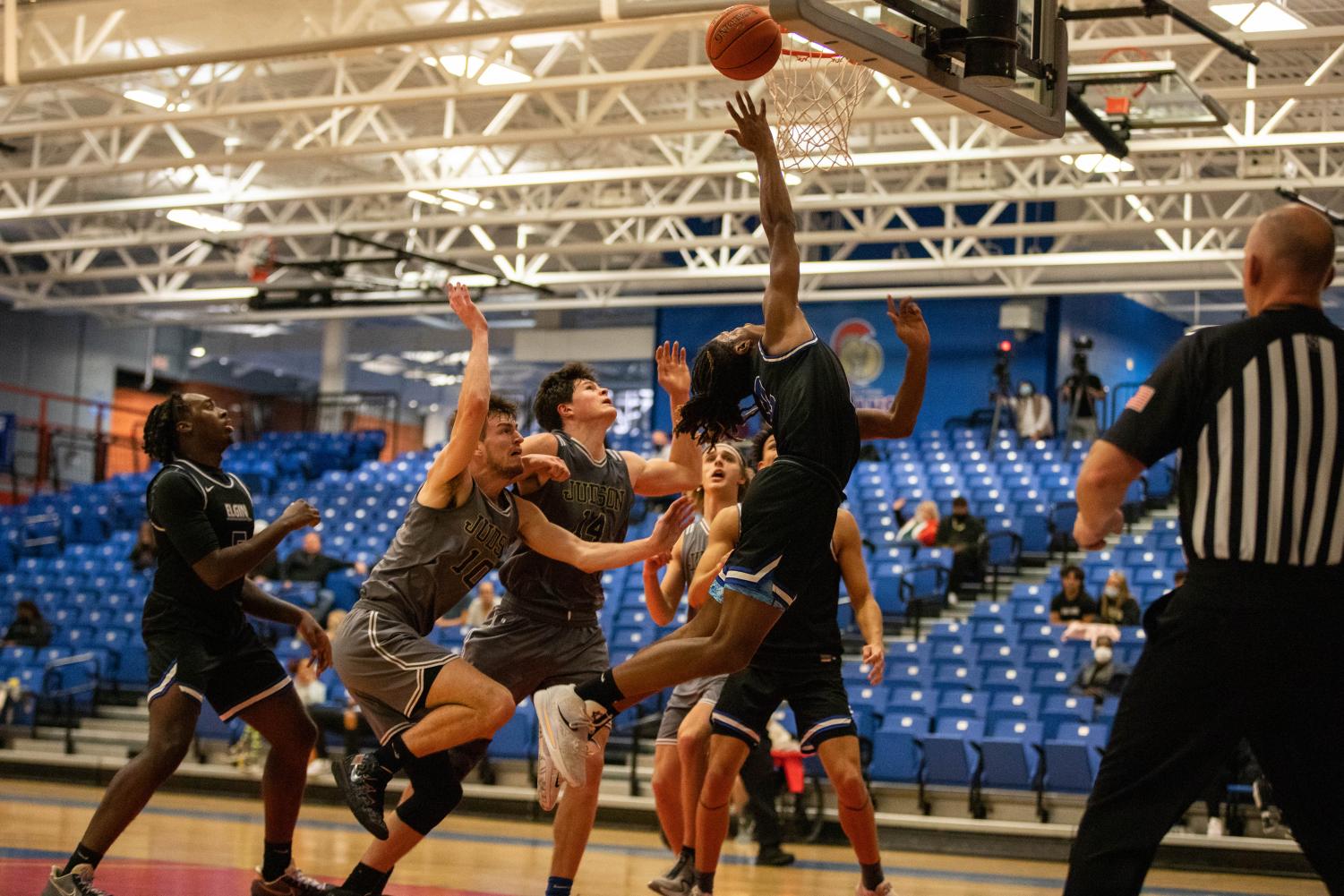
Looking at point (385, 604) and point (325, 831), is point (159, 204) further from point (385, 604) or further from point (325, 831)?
point (385, 604)

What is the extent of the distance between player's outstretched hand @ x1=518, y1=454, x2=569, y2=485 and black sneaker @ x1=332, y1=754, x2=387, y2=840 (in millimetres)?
1188

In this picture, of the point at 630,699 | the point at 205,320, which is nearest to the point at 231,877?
the point at 630,699

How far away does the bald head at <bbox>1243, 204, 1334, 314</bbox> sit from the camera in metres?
3.66

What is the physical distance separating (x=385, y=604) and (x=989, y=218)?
603 inches

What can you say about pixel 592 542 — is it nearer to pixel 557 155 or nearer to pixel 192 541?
pixel 192 541

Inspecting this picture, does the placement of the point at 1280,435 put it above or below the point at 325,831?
above

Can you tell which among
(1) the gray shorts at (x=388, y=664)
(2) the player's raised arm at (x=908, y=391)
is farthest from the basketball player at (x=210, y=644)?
(2) the player's raised arm at (x=908, y=391)

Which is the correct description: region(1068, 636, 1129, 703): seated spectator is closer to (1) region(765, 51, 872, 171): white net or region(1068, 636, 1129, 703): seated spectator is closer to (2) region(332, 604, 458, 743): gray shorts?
(1) region(765, 51, 872, 171): white net

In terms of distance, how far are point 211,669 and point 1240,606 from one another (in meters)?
4.01

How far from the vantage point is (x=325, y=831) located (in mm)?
10328

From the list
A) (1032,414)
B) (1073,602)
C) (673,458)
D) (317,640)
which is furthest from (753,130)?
(1032,414)

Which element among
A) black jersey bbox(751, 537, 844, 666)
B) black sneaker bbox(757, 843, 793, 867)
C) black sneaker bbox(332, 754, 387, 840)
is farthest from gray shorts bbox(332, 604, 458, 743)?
black sneaker bbox(757, 843, 793, 867)

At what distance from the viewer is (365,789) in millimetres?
5203

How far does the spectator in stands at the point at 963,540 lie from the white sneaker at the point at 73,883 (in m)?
12.1
